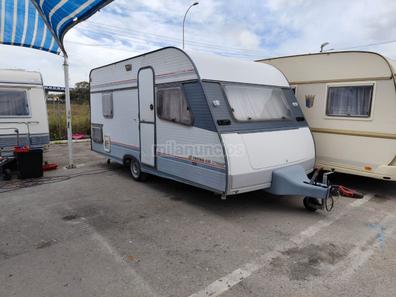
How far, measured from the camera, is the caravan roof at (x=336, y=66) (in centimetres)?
559

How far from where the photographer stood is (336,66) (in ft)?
20.2

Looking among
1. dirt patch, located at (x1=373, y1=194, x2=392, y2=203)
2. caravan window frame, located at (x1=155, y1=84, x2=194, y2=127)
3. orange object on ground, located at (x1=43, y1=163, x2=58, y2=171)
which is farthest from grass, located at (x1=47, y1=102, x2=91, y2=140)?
dirt patch, located at (x1=373, y1=194, x2=392, y2=203)

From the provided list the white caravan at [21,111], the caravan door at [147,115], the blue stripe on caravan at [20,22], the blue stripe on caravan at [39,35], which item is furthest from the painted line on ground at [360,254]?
the blue stripe on caravan at [39,35]

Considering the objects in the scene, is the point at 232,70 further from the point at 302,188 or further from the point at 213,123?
the point at 302,188

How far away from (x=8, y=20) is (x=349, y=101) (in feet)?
31.2

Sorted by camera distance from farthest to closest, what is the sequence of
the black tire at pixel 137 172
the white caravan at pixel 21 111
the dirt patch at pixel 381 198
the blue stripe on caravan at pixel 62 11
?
the white caravan at pixel 21 111 → the black tire at pixel 137 172 → the blue stripe on caravan at pixel 62 11 → the dirt patch at pixel 381 198

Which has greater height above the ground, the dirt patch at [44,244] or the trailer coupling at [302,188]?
the trailer coupling at [302,188]

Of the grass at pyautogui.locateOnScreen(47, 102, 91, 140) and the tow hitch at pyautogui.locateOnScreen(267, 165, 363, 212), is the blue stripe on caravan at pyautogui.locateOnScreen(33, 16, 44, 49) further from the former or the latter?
the tow hitch at pyautogui.locateOnScreen(267, 165, 363, 212)

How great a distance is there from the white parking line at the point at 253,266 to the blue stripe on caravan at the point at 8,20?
356 inches

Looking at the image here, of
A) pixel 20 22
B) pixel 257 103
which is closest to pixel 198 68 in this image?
pixel 257 103

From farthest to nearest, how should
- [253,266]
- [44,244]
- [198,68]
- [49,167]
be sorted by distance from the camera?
[49,167] < [198,68] < [44,244] < [253,266]

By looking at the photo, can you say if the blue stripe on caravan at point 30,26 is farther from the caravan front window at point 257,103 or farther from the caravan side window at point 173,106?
the caravan front window at point 257,103

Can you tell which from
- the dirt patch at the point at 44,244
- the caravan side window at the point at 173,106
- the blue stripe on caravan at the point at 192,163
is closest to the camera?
the dirt patch at the point at 44,244

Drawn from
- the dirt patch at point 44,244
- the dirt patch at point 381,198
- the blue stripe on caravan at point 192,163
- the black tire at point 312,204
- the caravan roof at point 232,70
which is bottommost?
the dirt patch at point 44,244
